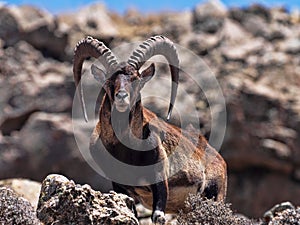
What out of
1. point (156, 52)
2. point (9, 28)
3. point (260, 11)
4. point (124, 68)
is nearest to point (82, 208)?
point (124, 68)

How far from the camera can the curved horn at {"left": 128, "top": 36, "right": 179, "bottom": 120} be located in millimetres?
11602

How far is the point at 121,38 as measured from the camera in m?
→ 31.6

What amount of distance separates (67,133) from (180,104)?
4579mm

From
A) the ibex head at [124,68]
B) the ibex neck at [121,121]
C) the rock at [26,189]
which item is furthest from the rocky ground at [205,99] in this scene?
Answer: the ibex neck at [121,121]

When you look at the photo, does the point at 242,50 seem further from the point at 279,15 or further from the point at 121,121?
the point at 121,121

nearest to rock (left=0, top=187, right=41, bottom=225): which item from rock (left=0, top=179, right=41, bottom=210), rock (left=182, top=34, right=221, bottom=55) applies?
rock (left=0, top=179, right=41, bottom=210)

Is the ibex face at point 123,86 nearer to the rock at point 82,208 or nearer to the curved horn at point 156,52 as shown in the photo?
the curved horn at point 156,52

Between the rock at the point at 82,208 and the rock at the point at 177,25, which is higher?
the rock at the point at 82,208

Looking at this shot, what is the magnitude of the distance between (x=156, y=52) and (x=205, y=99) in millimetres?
15689

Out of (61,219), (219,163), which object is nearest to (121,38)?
(219,163)

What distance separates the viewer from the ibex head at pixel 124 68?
10.9m

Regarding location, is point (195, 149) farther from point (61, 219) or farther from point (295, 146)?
point (295, 146)

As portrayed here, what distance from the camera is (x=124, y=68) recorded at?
11.3 m

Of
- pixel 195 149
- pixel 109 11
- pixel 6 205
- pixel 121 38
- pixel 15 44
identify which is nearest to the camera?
pixel 6 205
